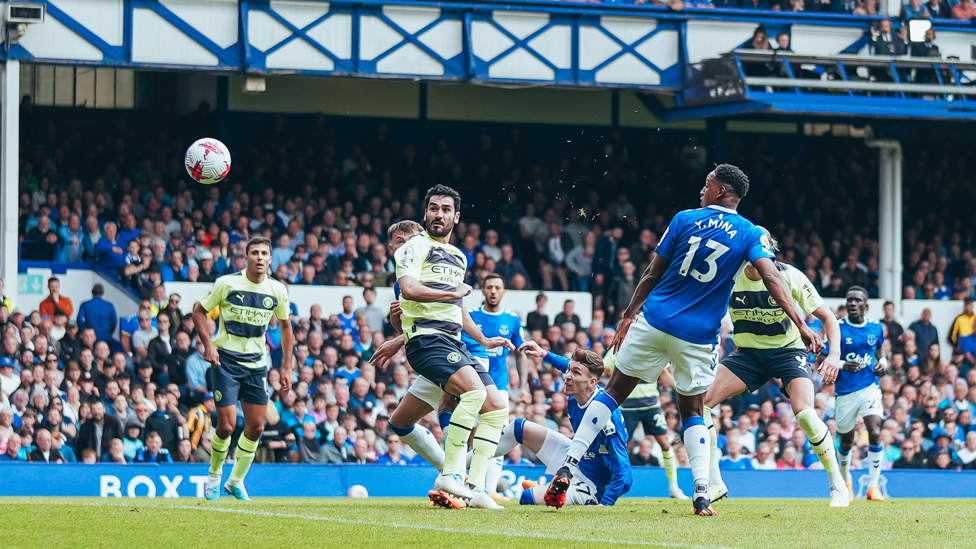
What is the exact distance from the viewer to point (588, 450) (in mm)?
10086

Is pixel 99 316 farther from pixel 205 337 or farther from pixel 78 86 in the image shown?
pixel 205 337

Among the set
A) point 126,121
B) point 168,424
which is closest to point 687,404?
point 168,424

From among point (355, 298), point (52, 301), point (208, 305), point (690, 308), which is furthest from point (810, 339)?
point (52, 301)

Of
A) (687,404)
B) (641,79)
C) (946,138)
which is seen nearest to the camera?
(687,404)

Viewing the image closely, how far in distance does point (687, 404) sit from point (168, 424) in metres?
8.13

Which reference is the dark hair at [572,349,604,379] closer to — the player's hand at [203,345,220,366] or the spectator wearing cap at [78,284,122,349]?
the player's hand at [203,345,220,366]

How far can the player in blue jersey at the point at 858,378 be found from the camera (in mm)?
13797

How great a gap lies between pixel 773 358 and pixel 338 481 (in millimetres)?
5781

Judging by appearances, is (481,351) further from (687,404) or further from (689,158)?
(689,158)

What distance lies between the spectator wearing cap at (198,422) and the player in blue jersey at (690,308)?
7.83 metres

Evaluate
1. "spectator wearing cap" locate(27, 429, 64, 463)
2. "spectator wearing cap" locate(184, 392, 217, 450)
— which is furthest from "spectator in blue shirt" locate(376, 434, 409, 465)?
"spectator wearing cap" locate(27, 429, 64, 463)

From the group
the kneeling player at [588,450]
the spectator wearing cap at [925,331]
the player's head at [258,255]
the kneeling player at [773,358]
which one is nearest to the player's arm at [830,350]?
the kneeling player at [773,358]

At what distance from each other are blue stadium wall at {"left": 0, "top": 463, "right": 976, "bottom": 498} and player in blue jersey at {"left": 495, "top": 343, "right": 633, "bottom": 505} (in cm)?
453

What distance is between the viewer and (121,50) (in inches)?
744
